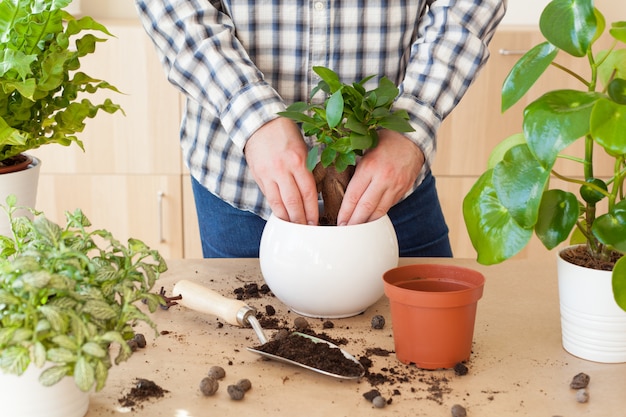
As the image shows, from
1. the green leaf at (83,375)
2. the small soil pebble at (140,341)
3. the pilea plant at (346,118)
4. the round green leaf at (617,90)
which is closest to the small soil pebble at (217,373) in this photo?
the small soil pebble at (140,341)

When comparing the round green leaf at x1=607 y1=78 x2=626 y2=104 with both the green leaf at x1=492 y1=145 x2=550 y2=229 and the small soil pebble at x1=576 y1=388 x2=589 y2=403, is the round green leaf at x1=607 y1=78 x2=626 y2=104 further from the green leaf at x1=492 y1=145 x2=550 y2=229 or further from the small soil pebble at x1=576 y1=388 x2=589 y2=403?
the small soil pebble at x1=576 y1=388 x2=589 y2=403

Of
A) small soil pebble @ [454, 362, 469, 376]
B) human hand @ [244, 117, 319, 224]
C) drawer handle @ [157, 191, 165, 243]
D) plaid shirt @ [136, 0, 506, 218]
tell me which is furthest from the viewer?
drawer handle @ [157, 191, 165, 243]

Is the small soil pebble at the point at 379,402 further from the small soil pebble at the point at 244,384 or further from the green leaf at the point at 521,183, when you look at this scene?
the green leaf at the point at 521,183

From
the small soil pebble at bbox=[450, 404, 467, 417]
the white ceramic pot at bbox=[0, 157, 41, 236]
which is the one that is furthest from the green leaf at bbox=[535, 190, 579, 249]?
the white ceramic pot at bbox=[0, 157, 41, 236]

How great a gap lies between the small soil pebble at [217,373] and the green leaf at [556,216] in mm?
404

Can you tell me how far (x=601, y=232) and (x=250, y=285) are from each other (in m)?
0.54

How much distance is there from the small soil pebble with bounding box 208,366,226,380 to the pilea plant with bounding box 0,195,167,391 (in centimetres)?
15

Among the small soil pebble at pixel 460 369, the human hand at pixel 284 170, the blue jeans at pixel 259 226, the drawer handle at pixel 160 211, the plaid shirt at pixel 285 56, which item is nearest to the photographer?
the small soil pebble at pixel 460 369

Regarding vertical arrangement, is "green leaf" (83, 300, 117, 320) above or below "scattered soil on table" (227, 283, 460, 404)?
above

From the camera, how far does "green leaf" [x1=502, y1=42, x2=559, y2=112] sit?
0.91 metres

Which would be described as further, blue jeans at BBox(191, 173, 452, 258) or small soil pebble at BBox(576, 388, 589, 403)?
blue jeans at BBox(191, 173, 452, 258)

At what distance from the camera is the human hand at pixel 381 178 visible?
1.19 m

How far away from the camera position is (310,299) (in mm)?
1134

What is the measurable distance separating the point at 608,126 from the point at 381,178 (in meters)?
0.43
